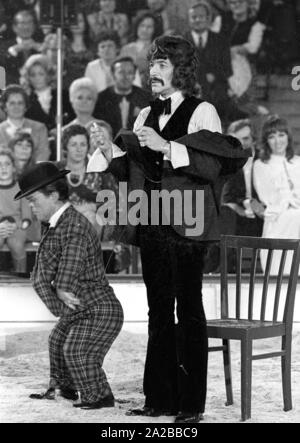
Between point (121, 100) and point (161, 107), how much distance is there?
8.27 ft

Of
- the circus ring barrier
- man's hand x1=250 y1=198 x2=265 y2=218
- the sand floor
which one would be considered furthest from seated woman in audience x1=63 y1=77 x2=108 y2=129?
the sand floor

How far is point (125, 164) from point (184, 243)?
392 mm

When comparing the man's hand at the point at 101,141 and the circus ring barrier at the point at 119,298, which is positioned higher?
the man's hand at the point at 101,141

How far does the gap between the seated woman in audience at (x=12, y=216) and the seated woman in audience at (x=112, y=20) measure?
96 cm

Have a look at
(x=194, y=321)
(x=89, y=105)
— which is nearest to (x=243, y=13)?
(x=89, y=105)

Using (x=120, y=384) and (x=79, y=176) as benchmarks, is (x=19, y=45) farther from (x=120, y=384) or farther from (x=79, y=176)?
(x=120, y=384)

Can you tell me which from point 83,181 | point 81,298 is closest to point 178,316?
point 81,298

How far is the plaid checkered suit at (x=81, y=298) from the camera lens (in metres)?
4.44

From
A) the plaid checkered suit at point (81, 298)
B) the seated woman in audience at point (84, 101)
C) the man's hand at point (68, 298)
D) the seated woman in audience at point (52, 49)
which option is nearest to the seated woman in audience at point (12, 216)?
the seated woman in audience at point (84, 101)

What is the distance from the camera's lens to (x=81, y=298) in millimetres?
4488

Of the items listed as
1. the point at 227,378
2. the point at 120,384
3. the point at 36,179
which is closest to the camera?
the point at 36,179

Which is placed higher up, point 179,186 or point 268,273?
point 179,186

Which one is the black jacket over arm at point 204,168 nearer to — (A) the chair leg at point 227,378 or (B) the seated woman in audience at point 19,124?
(A) the chair leg at point 227,378

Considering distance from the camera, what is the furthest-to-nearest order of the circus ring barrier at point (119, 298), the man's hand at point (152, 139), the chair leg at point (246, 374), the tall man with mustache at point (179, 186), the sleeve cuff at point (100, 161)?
the circus ring barrier at point (119, 298) < the chair leg at point (246, 374) < the sleeve cuff at point (100, 161) < the tall man with mustache at point (179, 186) < the man's hand at point (152, 139)
